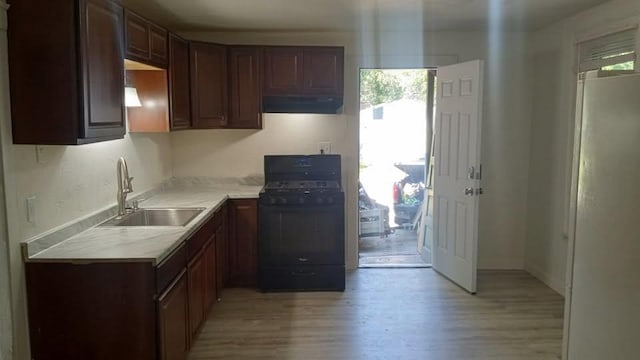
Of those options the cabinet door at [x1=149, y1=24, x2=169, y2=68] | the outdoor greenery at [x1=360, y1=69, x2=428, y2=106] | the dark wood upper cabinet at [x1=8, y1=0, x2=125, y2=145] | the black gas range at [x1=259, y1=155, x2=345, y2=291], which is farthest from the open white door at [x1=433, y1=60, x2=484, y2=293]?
the dark wood upper cabinet at [x1=8, y1=0, x2=125, y2=145]

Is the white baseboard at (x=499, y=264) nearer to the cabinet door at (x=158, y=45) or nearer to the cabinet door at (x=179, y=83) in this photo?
the cabinet door at (x=179, y=83)

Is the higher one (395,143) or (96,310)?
(395,143)

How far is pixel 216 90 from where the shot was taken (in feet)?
15.3

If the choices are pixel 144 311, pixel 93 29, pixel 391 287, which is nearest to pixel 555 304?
pixel 391 287

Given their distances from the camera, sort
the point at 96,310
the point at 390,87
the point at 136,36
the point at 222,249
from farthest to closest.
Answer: the point at 390,87 < the point at 222,249 < the point at 136,36 < the point at 96,310

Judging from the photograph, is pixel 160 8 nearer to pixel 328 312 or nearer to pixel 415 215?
pixel 328 312

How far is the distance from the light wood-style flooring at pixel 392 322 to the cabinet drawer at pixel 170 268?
2.57 ft

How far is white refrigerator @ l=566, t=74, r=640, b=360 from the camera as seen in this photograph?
1845 mm

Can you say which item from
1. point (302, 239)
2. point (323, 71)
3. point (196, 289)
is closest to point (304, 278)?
point (302, 239)

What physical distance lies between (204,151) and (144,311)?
2.83 meters

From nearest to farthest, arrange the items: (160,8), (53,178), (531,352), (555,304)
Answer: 1. (53,178)
2. (531,352)
3. (160,8)
4. (555,304)

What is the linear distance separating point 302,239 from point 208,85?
1627mm

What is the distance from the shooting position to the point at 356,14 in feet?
13.6

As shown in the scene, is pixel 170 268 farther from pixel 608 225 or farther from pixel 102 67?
pixel 608 225
